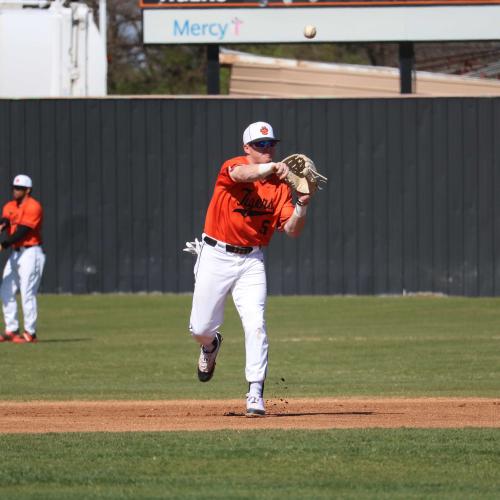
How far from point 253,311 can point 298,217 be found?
29.3 inches

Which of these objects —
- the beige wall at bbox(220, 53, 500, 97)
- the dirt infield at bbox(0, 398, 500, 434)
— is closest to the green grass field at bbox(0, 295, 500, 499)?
the dirt infield at bbox(0, 398, 500, 434)

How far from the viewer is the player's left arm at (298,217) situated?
926 cm

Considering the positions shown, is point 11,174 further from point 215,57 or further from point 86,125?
point 215,57

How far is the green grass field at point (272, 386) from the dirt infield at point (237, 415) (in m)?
0.56

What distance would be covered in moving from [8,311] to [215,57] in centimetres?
821

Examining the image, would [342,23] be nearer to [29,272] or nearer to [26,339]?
[29,272]

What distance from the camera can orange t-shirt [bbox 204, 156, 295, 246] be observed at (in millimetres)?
9445

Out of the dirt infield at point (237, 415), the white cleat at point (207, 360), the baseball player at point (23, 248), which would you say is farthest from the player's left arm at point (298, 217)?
the baseball player at point (23, 248)

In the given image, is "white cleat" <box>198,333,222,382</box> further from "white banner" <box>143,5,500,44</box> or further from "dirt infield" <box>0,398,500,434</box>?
"white banner" <box>143,5,500,44</box>

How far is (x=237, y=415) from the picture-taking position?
9.93 m

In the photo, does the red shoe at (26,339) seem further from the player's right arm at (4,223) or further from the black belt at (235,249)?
the black belt at (235,249)

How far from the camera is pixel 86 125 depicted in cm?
2522

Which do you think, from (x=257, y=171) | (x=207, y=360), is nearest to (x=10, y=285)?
(x=207, y=360)

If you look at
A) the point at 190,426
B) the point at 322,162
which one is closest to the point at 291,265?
the point at 322,162
